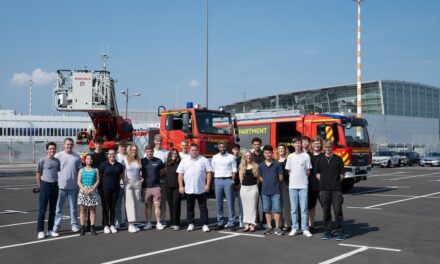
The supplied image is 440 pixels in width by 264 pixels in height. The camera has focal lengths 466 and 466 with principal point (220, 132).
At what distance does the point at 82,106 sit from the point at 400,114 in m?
57.2

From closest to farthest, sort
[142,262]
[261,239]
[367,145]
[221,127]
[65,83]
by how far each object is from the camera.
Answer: [142,262], [261,239], [221,127], [367,145], [65,83]

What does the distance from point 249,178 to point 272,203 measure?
652 millimetres

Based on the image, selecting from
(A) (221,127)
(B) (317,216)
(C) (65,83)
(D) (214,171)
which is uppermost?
(C) (65,83)

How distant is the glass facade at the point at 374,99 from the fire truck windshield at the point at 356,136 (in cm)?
4448

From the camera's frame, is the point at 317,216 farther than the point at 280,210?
Yes

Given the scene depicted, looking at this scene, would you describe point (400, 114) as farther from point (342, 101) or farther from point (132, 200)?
point (132, 200)

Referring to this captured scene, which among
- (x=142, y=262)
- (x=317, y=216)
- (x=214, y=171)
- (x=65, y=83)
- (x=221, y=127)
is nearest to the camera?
(x=142, y=262)

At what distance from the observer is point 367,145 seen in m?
17.4

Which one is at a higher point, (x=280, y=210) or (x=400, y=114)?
(x=400, y=114)

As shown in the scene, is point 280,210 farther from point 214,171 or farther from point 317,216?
point 317,216

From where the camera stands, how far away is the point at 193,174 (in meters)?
9.09

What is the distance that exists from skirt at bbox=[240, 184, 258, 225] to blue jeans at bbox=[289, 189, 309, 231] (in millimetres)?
Result: 735

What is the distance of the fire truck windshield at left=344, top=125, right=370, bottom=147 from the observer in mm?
16766

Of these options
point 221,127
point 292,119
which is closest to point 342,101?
point 292,119
